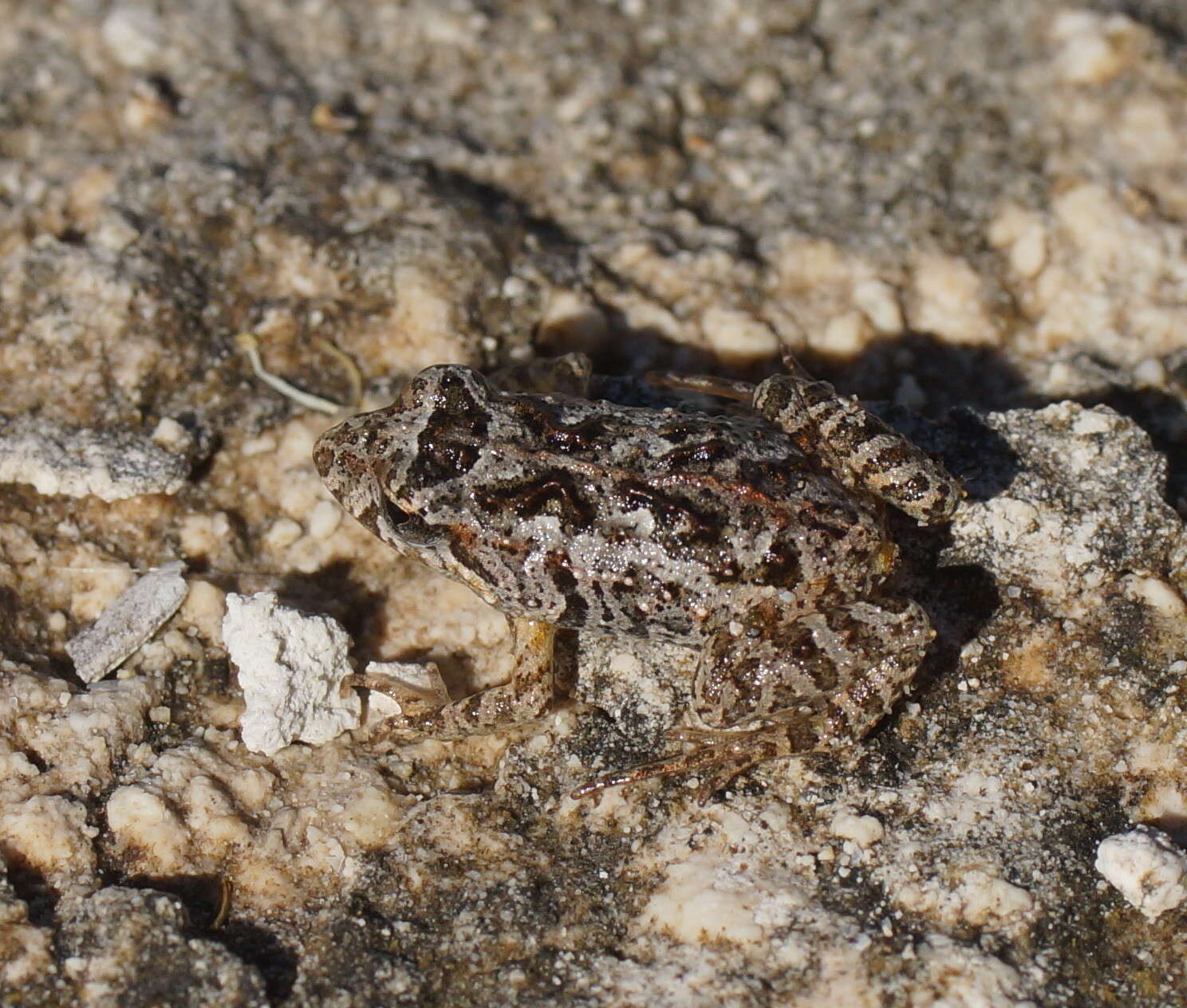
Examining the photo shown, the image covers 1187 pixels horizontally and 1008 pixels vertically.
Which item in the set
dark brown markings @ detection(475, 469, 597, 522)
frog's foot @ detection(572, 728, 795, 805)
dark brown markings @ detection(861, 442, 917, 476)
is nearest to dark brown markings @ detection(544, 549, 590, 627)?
dark brown markings @ detection(475, 469, 597, 522)

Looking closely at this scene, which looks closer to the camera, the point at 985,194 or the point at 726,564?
the point at 726,564

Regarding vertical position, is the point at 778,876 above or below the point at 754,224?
below

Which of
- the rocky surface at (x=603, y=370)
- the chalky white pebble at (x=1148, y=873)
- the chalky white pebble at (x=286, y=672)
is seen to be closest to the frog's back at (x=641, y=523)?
the rocky surface at (x=603, y=370)

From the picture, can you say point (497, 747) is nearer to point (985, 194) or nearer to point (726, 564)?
point (726, 564)

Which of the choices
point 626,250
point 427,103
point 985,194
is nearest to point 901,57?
point 985,194

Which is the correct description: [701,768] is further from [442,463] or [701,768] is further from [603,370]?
[603,370]

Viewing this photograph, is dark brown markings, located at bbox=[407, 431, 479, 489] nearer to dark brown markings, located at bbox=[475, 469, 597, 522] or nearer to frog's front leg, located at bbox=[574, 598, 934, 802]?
dark brown markings, located at bbox=[475, 469, 597, 522]
